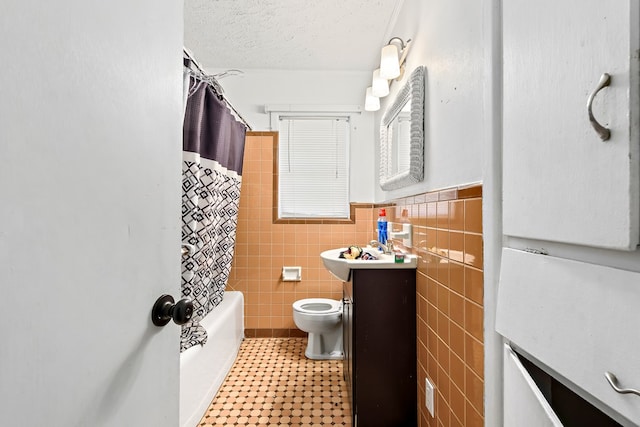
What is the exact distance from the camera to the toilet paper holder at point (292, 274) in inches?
106

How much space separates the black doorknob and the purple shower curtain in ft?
3.03

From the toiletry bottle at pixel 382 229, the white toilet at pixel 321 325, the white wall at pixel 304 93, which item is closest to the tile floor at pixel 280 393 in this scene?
the white toilet at pixel 321 325

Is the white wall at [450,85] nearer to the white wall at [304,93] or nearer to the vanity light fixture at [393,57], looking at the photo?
the vanity light fixture at [393,57]

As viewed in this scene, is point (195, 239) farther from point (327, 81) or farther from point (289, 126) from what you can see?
point (327, 81)

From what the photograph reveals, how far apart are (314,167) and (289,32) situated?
3.57 feet

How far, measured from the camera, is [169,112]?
0.65 meters

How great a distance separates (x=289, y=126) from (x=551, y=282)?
2512mm

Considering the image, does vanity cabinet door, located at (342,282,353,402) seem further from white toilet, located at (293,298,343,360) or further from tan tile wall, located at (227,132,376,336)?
tan tile wall, located at (227,132,376,336)

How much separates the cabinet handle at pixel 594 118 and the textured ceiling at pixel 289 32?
71.7 inches

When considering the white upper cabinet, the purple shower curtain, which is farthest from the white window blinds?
the white upper cabinet

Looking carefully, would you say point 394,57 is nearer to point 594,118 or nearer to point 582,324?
point 594,118

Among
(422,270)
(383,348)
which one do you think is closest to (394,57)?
(422,270)

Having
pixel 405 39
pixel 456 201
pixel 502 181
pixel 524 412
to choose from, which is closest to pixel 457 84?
pixel 456 201

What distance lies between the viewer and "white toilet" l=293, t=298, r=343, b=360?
220cm
